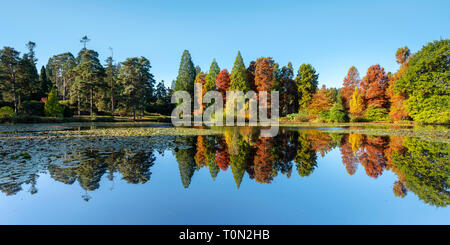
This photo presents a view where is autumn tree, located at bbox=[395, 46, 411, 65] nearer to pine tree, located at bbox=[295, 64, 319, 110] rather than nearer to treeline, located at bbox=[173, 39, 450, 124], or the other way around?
treeline, located at bbox=[173, 39, 450, 124]

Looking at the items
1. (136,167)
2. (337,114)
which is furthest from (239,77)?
(136,167)

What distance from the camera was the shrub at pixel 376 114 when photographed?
27.0m

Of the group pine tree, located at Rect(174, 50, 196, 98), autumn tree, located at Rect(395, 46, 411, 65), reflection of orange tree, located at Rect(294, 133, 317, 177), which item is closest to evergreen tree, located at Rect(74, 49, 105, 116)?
pine tree, located at Rect(174, 50, 196, 98)

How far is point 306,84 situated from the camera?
35.0 meters

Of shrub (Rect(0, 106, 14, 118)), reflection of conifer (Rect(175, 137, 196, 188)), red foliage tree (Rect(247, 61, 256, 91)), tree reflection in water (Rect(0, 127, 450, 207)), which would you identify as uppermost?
red foliage tree (Rect(247, 61, 256, 91))

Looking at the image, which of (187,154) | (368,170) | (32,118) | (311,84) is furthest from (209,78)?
(368,170)

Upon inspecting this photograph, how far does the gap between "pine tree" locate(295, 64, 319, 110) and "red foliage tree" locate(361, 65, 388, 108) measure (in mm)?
7888

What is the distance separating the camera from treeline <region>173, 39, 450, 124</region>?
69.5 ft

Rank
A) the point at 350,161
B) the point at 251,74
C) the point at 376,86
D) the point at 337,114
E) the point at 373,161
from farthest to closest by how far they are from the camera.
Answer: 1. the point at 251,74
2. the point at 376,86
3. the point at 337,114
4. the point at 350,161
5. the point at 373,161


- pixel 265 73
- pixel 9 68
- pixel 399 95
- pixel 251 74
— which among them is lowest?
pixel 399 95

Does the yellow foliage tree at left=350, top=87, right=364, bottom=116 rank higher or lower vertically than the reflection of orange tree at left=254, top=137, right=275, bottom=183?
higher

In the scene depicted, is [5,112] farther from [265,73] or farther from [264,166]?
[265,73]

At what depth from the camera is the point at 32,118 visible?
68.2 feet

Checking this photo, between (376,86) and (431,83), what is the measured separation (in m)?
7.36
